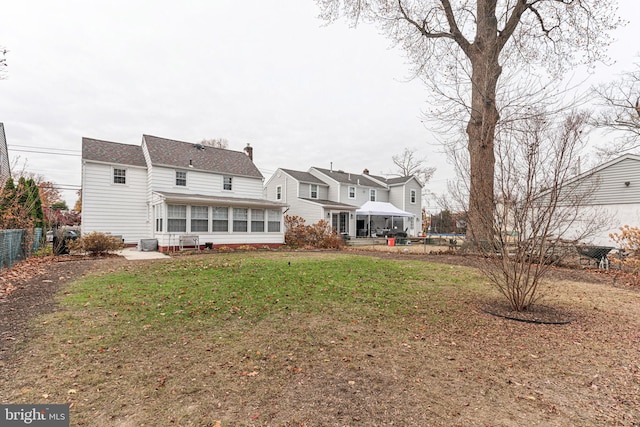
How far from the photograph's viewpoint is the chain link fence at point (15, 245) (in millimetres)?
8414

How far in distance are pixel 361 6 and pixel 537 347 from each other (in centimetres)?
1439

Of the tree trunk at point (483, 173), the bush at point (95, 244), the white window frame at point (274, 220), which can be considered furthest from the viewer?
the white window frame at point (274, 220)

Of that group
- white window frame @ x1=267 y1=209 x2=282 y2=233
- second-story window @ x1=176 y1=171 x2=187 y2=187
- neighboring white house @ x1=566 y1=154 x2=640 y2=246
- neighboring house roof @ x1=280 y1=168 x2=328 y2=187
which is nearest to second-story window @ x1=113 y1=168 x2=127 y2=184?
second-story window @ x1=176 y1=171 x2=187 y2=187

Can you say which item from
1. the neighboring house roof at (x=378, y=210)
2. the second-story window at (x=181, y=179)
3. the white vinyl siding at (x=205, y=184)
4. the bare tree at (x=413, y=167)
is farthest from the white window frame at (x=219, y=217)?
the bare tree at (x=413, y=167)

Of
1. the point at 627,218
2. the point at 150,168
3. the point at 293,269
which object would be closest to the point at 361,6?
the point at 293,269

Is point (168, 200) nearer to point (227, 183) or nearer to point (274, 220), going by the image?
point (227, 183)

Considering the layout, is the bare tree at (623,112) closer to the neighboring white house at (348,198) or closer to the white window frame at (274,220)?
the neighboring white house at (348,198)

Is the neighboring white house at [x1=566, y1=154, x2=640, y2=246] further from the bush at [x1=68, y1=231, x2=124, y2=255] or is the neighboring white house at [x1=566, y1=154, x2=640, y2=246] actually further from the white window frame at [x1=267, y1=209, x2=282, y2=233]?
the bush at [x1=68, y1=231, x2=124, y2=255]

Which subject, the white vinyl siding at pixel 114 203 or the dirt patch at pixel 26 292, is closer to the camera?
the dirt patch at pixel 26 292

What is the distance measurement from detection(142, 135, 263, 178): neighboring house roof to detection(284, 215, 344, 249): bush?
16.8 ft

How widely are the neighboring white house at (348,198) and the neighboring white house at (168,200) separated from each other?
5.96 metres

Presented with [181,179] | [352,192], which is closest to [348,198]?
[352,192]

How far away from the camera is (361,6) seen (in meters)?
13.2

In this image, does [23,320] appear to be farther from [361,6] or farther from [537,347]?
[361,6]
